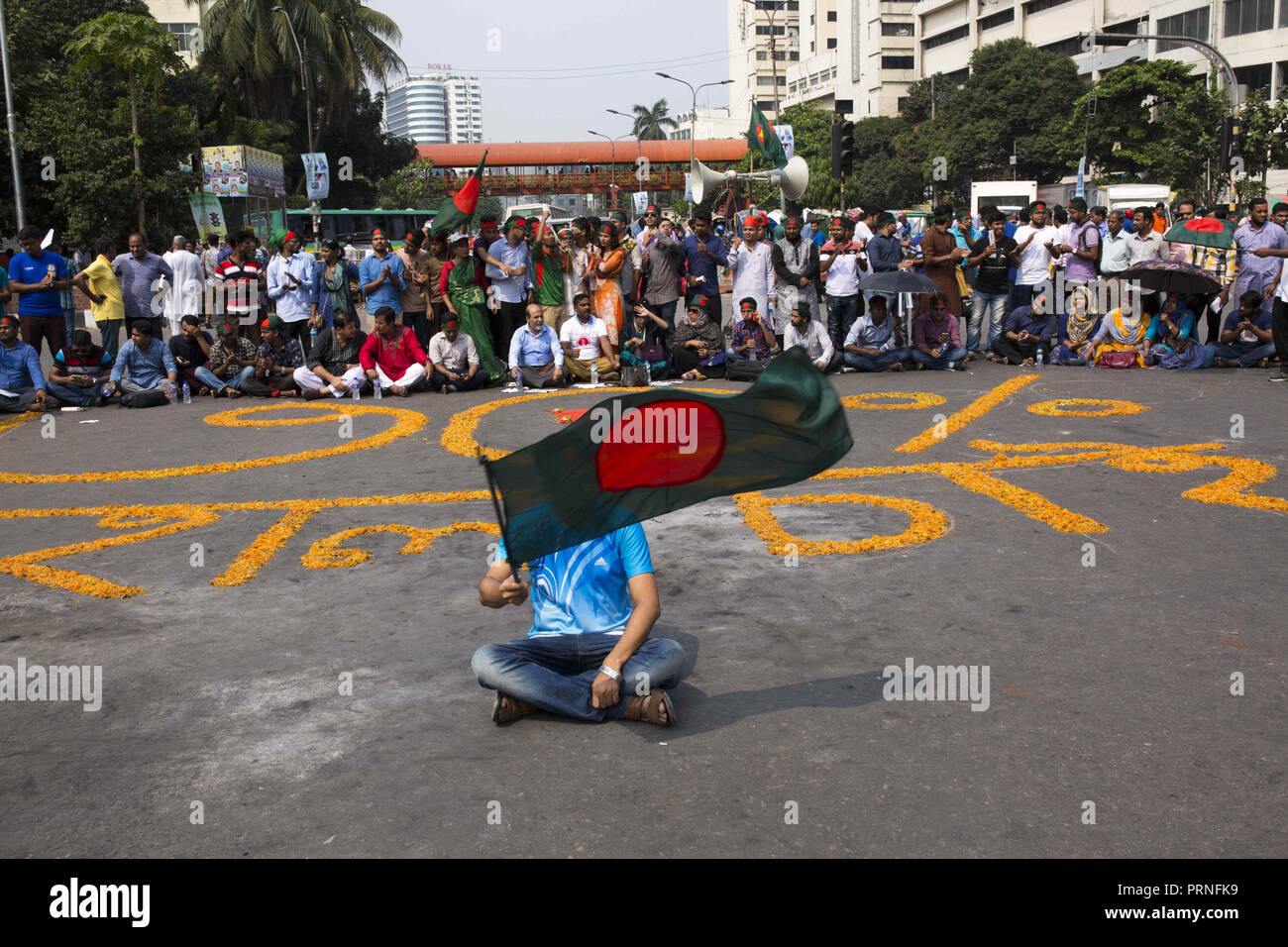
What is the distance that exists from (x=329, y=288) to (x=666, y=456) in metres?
11.6

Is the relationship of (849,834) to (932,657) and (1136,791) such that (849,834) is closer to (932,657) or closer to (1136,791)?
(1136,791)

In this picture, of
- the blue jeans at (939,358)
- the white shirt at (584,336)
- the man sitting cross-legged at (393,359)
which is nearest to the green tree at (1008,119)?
the blue jeans at (939,358)

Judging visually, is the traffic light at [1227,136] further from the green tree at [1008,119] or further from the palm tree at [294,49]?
the green tree at [1008,119]

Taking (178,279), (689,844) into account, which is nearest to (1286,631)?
(689,844)

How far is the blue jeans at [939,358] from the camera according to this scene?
13664mm

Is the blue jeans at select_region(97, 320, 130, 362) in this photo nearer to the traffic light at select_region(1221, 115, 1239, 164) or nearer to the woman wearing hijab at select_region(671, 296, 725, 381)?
the woman wearing hijab at select_region(671, 296, 725, 381)

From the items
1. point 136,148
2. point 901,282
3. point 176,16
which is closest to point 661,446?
point 901,282

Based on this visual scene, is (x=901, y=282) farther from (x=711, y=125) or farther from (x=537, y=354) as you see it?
(x=711, y=125)

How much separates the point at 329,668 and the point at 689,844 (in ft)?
7.13

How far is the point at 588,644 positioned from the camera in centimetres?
440

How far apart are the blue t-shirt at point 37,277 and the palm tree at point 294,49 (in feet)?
106

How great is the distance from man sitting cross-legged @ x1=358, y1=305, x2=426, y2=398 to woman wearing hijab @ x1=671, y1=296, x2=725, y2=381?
2.94 m

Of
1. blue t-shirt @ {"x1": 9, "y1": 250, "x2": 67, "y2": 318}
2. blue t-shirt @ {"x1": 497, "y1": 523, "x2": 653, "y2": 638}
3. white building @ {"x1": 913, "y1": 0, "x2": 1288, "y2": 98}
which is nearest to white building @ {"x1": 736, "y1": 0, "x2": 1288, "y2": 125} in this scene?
white building @ {"x1": 913, "y1": 0, "x2": 1288, "y2": 98}

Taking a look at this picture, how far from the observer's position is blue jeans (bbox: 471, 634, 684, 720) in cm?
428
